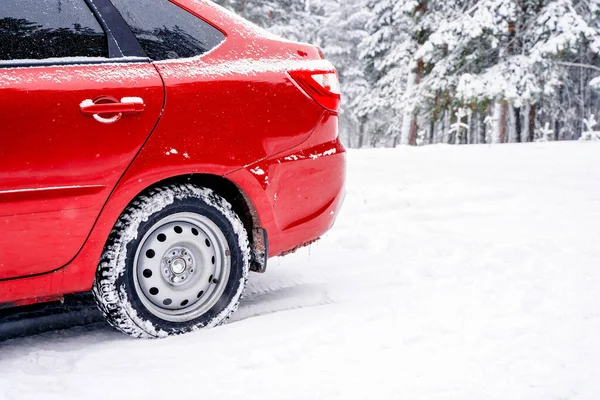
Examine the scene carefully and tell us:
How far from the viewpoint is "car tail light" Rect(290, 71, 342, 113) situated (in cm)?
314

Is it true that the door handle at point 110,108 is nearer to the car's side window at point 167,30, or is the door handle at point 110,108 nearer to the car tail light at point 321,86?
the car's side window at point 167,30

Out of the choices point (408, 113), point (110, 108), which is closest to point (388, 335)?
point (110, 108)

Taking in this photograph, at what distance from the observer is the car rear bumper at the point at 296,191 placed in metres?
2.99

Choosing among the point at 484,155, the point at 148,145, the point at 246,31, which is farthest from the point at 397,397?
the point at 484,155

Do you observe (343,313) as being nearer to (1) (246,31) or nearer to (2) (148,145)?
(2) (148,145)

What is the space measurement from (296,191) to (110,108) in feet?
3.56

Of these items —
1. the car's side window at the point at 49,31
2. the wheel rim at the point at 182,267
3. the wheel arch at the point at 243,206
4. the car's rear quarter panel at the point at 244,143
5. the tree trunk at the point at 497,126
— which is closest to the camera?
the car's side window at the point at 49,31

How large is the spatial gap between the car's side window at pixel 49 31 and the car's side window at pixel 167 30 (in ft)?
0.61

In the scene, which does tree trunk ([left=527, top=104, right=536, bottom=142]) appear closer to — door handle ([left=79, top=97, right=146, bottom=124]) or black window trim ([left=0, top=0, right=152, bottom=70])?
black window trim ([left=0, top=0, right=152, bottom=70])

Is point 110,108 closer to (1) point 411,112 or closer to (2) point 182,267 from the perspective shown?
(2) point 182,267

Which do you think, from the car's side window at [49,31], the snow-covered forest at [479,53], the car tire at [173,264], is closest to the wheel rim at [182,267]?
the car tire at [173,264]

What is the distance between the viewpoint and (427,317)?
2.91 meters

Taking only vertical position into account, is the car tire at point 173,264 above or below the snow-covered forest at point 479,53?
below

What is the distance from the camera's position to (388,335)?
8.88 feet
